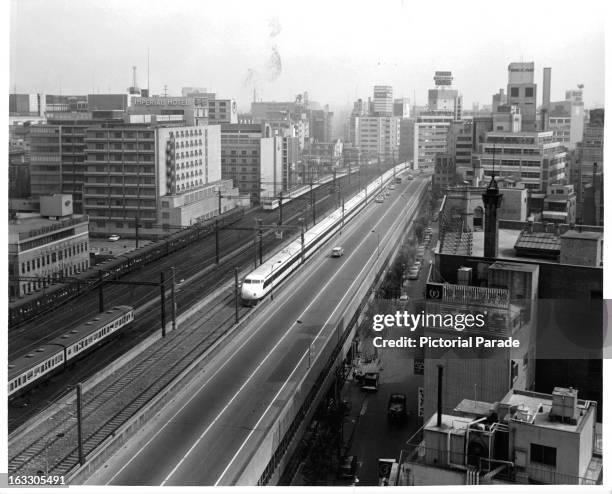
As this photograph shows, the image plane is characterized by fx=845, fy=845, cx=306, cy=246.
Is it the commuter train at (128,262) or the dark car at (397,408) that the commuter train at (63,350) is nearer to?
the commuter train at (128,262)

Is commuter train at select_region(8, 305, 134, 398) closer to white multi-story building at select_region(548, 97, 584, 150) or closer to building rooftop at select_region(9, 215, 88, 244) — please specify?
building rooftop at select_region(9, 215, 88, 244)

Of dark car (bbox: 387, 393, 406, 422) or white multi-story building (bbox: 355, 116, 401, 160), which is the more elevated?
white multi-story building (bbox: 355, 116, 401, 160)

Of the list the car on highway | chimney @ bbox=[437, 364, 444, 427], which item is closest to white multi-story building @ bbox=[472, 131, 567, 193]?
the car on highway

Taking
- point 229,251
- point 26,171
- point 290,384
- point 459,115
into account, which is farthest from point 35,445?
point 459,115

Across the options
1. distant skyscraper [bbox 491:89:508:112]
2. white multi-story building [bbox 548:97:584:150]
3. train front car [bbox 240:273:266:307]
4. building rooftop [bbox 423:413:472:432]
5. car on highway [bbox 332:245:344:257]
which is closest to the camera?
building rooftop [bbox 423:413:472:432]

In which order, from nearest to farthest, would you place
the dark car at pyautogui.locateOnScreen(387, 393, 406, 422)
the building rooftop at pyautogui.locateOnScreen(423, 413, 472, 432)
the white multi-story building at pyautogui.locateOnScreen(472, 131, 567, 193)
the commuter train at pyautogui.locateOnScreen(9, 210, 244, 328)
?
the building rooftop at pyautogui.locateOnScreen(423, 413, 472, 432) → the dark car at pyautogui.locateOnScreen(387, 393, 406, 422) → the commuter train at pyautogui.locateOnScreen(9, 210, 244, 328) → the white multi-story building at pyautogui.locateOnScreen(472, 131, 567, 193)

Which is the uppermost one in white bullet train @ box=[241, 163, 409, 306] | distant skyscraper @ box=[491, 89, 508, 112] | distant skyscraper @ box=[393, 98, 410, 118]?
distant skyscraper @ box=[491, 89, 508, 112]

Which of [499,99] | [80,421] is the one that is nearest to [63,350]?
[80,421]

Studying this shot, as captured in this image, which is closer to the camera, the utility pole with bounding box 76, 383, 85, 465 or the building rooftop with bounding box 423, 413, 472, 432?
the building rooftop with bounding box 423, 413, 472, 432
